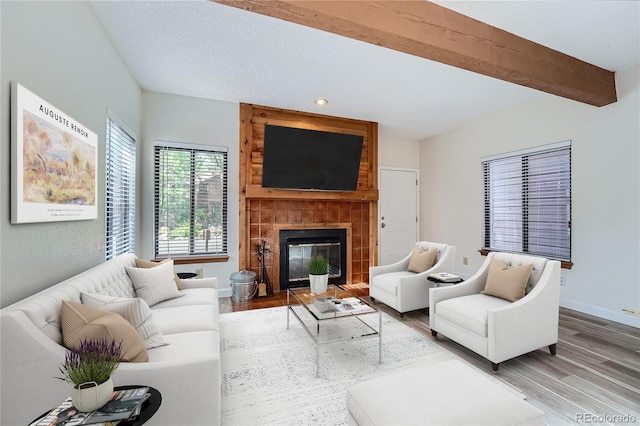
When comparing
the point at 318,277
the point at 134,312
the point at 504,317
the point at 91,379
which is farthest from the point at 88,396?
the point at 504,317

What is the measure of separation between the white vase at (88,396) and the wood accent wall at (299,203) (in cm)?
308

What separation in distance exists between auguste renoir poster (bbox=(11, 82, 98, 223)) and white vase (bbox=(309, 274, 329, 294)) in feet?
6.18

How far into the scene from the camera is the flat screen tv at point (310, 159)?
4.03 meters

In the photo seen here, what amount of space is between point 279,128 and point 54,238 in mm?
2870

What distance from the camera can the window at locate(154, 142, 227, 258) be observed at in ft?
12.2

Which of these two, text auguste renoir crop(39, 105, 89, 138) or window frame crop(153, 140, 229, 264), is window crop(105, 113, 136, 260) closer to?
window frame crop(153, 140, 229, 264)

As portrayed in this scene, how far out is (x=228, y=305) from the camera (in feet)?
11.8

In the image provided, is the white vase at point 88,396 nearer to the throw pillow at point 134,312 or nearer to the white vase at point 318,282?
the throw pillow at point 134,312

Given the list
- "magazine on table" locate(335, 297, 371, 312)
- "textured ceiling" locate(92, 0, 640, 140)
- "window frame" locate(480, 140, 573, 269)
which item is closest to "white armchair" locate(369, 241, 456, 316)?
"magazine on table" locate(335, 297, 371, 312)

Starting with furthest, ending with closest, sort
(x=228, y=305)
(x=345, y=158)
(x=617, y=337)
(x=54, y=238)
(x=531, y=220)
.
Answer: (x=345, y=158), (x=531, y=220), (x=228, y=305), (x=617, y=337), (x=54, y=238)

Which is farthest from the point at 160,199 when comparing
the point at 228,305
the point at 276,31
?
the point at 276,31

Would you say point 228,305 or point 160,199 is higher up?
point 160,199

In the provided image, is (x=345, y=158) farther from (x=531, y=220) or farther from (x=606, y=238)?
(x=606, y=238)

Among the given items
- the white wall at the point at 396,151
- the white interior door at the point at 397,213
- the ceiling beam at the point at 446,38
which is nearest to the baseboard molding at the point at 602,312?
the ceiling beam at the point at 446,38
